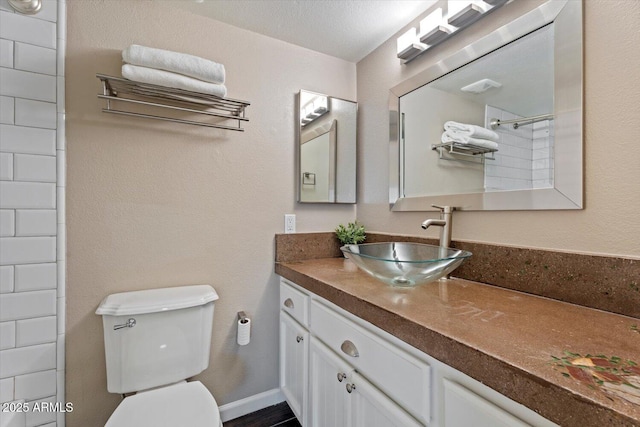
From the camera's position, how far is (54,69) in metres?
1.21

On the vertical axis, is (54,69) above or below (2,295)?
above

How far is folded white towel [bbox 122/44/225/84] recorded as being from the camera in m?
1.20

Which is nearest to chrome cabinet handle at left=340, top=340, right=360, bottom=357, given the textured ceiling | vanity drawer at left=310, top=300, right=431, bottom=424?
vanity drawer at left=310, top=300, right=431, bottom=424

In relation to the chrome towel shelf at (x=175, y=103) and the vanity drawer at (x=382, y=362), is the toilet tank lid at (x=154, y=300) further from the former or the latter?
the chrome towel shelf at (x=175, y=103)

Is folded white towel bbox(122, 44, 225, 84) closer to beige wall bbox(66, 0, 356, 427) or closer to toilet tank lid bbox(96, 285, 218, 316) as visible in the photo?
beige wall bbox(66, 0, 356, 427)

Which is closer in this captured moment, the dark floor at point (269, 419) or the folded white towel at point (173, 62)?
the folded white towel at point (173, 62)

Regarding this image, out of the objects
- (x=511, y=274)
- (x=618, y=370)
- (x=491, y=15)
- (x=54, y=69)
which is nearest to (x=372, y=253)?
(x=511, y=274)

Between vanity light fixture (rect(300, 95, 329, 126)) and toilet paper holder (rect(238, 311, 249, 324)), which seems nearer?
toilet paper holder (rect(238, 311, 249, 324))

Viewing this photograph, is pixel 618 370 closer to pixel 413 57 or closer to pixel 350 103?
pixel 413 57

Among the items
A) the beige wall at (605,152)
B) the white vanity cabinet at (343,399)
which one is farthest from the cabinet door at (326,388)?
the beige wall at (605,152)

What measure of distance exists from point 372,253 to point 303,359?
608 mm

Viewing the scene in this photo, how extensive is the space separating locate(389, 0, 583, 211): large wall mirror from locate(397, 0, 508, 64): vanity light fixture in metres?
0.10

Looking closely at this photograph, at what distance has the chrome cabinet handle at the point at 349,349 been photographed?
3.26 ft

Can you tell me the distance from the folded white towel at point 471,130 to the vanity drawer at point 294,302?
40.8 inches
